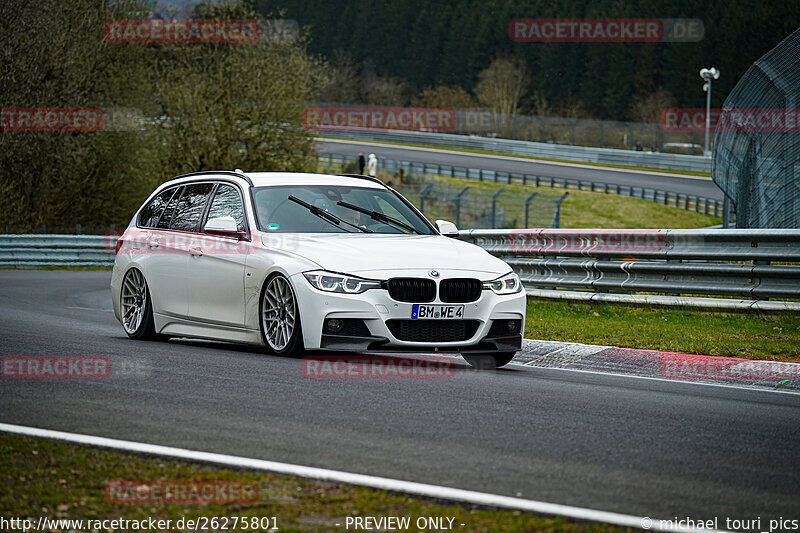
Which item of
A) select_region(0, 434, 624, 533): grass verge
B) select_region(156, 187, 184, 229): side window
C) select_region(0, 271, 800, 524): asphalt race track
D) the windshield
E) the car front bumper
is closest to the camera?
select_region(0, 434, 624, 533): grass verge

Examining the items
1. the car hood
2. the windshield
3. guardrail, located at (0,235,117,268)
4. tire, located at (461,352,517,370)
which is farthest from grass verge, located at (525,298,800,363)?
guardrail, located at (0,235,117,268)

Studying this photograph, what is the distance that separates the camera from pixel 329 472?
565 centimetres

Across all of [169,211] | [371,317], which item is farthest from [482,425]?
[169,211]

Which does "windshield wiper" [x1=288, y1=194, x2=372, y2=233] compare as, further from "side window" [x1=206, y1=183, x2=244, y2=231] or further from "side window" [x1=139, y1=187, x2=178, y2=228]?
"side window" [x1=139, y1=187, x2=178, y2=228]

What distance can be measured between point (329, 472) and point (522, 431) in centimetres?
157

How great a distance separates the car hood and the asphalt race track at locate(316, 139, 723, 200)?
158 feet

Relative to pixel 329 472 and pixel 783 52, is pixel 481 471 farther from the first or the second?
pixel 783 52

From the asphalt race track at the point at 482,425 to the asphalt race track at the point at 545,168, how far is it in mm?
49909

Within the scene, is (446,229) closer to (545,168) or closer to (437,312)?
(437,312)

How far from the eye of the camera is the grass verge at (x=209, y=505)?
16.0ft

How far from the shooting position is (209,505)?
5.07 m

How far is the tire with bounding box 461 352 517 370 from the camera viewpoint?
1020 centimetres

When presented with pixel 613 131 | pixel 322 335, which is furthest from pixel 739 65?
pixel 322 335

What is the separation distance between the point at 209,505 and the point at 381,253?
16.3 ft
